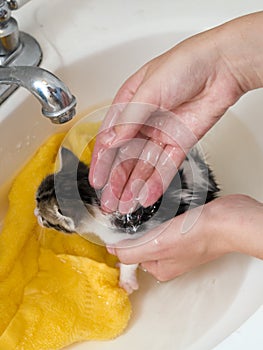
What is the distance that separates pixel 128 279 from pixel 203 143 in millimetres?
284

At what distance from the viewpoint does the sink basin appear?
3.06 feet

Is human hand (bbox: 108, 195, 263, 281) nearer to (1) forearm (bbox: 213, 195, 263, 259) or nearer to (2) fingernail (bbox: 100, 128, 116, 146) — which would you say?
(1) forearm (bbox: 213, 195, 263, 259)

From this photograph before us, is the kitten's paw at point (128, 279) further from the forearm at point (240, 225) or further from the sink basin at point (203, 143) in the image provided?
the forearm at point (240, 225)

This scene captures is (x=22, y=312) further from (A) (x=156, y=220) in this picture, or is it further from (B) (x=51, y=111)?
(B) (x=51, y=111)

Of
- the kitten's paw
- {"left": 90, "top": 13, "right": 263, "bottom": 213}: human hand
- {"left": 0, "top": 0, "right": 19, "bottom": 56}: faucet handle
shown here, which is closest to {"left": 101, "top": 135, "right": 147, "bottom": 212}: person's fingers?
{"left": 90, "top": 13, "right": 263, "bottom": 213}: human hand

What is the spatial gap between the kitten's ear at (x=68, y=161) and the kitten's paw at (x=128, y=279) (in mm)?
180

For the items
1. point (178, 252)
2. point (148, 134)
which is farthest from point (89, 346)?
point (148, 134)

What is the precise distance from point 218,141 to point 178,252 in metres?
0.28

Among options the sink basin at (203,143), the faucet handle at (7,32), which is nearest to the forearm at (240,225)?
the sink basin at (203,143)

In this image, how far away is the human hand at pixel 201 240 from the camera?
0.82 metres

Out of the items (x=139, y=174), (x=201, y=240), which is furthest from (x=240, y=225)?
(x=139, y=174)

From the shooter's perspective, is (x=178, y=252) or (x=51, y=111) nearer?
(x=51, y=111)

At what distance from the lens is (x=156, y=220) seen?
929 mm

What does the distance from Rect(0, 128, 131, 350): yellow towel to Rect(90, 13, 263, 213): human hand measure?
0.14 meters
